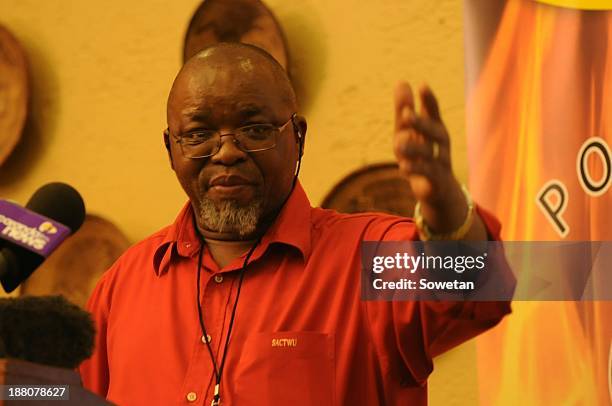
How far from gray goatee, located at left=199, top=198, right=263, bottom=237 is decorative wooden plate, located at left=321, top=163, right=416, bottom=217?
3.18 ft

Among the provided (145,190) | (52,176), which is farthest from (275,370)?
(52,176)

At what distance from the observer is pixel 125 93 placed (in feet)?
10.1

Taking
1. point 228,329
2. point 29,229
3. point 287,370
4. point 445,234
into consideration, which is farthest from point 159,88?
point 29,229

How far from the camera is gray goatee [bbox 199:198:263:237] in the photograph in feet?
5.73

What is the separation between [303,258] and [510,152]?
37.4 inches

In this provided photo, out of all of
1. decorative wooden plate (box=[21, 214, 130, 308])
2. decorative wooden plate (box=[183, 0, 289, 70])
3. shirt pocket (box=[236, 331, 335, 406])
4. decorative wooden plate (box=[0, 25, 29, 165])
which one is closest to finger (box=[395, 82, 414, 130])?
shirt pocket (box=[236, 331, 335, 406])

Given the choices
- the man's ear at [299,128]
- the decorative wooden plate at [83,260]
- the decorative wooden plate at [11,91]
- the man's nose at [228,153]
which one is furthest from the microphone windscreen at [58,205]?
the decorative wooden plate at [11,91]

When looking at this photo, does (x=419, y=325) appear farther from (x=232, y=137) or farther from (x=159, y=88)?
(x=159, y=88)

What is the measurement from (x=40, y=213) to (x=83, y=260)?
1937mm

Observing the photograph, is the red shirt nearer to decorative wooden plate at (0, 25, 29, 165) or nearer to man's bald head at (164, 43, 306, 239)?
man's bald head at (164, 43, 306, 239)

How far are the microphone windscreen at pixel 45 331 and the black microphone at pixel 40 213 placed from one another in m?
0.07

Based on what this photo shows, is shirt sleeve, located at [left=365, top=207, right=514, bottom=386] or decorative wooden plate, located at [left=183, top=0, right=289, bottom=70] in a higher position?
decorative wooden plate, located at [left=183, top=0, right=289, bottom=70]

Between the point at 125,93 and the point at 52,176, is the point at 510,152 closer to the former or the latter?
the point at 125,93

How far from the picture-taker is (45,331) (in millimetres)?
994
